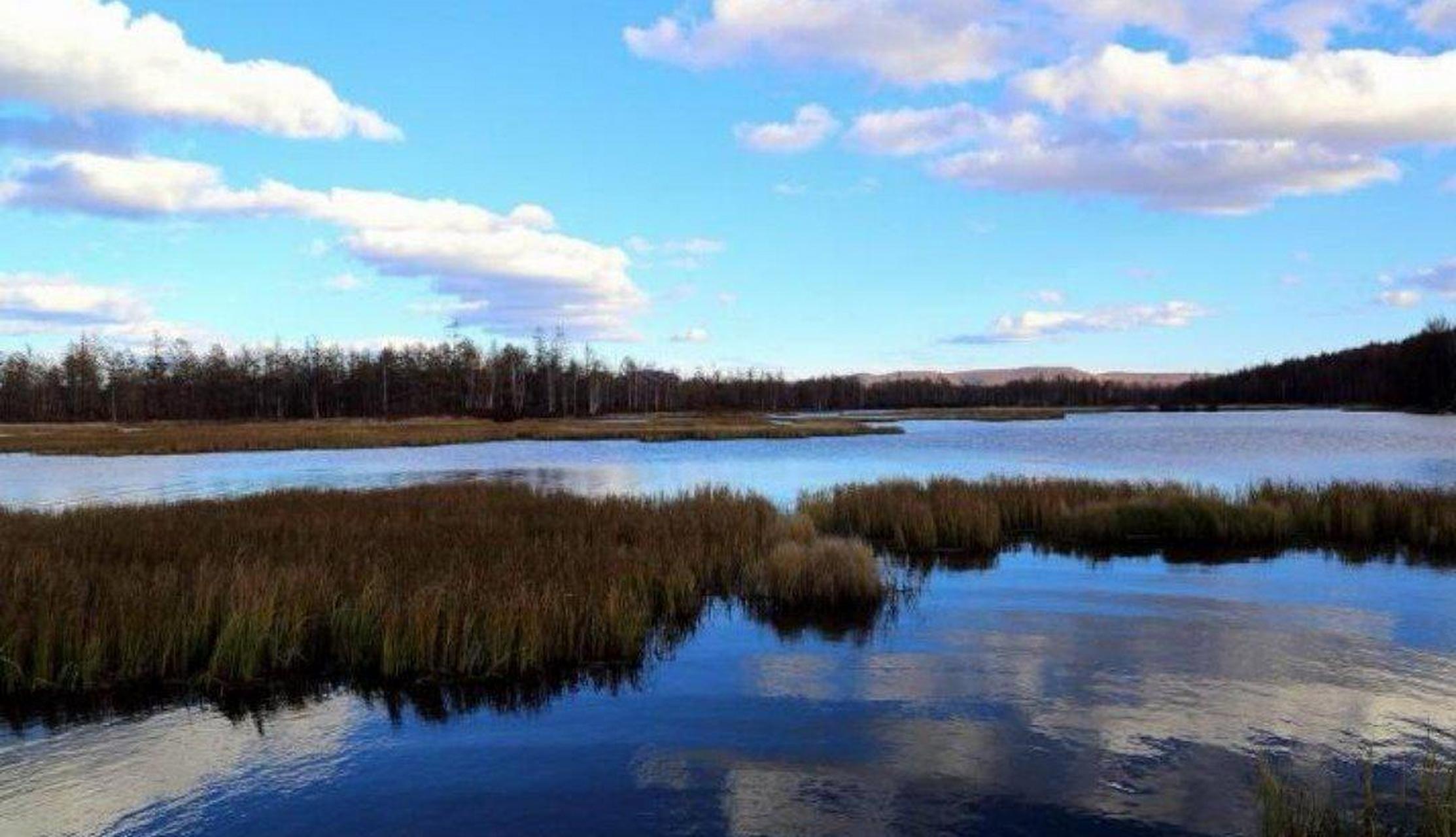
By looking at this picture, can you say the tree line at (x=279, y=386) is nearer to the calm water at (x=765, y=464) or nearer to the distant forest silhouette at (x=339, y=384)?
the distant forest silhouette at (x=339, y=384)

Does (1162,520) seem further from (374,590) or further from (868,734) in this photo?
(374,590)

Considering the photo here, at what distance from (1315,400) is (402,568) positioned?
190322mm

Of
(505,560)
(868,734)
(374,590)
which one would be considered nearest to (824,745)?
(868,734)

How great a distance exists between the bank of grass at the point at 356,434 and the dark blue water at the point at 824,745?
5154 cm

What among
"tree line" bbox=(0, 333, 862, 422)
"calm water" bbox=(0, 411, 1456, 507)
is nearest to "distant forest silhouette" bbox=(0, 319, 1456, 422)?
"tree line" bbox=(0, 333, 862, 422)

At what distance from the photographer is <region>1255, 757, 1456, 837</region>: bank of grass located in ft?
20.9

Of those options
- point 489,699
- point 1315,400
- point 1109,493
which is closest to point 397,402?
point 1109,493

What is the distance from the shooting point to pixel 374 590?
1239cm

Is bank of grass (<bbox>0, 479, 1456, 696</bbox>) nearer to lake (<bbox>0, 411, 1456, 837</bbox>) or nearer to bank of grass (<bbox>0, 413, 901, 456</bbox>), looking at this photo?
lake (<bbox>0, 411, 1456, 837</bbox>)

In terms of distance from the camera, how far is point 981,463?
42.1 metres

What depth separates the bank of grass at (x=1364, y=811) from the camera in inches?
251

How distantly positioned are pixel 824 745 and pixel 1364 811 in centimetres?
431

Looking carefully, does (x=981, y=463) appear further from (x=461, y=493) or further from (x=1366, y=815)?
(x=1366, y=815)

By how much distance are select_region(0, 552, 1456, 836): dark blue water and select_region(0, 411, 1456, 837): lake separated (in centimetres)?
3
